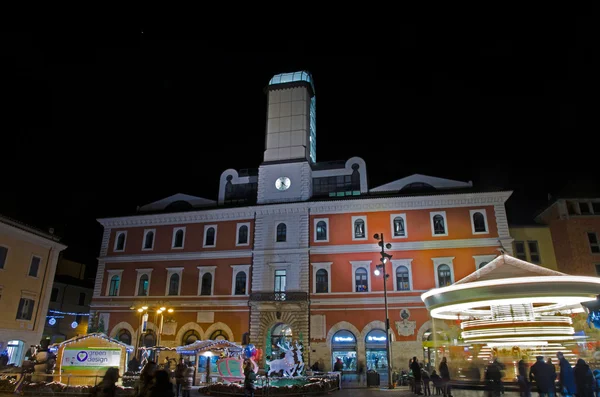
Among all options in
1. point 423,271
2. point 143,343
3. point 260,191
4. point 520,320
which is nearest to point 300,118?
point 260,191

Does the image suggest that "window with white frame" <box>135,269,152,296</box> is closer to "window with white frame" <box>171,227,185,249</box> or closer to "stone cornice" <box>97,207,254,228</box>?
"window with white frame" <box>171,227,185,249</box>

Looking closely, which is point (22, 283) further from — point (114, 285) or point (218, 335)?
point (218, 335)

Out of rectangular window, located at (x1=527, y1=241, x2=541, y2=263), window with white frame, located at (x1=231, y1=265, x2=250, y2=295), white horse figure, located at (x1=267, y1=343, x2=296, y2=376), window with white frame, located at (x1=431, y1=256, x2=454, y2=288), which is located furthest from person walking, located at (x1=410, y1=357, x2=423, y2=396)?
rectangular window, located at (x1=527, y1=241, x2=541, y2=263)

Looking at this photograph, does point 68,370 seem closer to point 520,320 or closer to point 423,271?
point 520,320

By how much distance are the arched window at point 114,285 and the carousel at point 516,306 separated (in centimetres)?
2630

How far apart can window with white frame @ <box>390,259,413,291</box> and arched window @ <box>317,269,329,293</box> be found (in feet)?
14.7

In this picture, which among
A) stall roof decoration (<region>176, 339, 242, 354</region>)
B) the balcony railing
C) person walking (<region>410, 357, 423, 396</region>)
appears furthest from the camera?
the balcony railing

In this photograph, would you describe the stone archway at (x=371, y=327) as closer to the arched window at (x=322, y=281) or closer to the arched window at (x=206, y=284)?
the arched window at (x=322, y=281)

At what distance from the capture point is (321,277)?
30.3 metres

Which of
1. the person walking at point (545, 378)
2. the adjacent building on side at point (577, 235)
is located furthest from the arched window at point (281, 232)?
the person walking at point (545, 378)

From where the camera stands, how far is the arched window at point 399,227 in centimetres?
3002

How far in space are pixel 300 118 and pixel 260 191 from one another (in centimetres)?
710

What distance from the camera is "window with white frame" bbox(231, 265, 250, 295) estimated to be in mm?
31263

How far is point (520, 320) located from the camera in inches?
527
